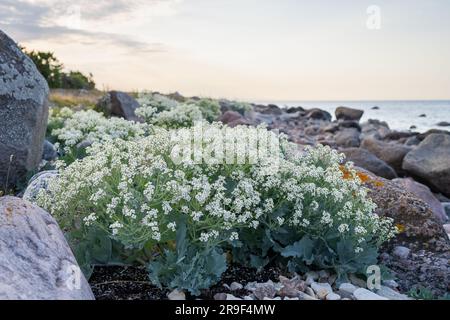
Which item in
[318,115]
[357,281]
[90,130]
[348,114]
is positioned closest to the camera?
[357,281]

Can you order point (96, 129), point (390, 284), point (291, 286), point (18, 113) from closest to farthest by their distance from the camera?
1. point (291, 286)
2. point (390, 284)
3. point (18, 113)
4. point (96, 129)

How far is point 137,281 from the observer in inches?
183

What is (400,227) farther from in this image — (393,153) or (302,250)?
(393,153)

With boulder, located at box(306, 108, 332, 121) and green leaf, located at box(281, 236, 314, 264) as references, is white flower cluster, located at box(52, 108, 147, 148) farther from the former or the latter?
boulder, located at box(306, 108, 332, 121)

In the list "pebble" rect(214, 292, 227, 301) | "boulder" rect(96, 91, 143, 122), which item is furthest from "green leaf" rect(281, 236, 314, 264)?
"boulder" rect(96, 91, 143, 122)

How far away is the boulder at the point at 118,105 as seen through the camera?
51.7 ft

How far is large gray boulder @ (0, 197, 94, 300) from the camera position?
354 centimetres

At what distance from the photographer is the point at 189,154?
4871 millimetres

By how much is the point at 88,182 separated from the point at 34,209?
24.7 inches

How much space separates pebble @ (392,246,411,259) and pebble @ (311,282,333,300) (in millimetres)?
1626

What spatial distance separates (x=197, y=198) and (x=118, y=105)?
39.3 ft

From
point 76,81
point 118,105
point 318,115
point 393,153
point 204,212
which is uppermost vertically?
point 76,81

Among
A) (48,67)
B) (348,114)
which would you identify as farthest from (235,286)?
(348,114)
